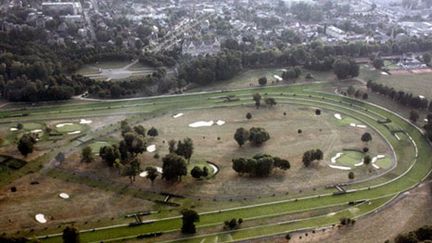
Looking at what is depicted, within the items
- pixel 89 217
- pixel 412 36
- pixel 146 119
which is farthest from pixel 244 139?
pixel 412 36

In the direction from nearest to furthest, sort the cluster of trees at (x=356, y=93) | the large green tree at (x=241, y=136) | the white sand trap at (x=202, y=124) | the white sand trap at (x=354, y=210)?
the white sand trap at (x=354, y=210), the large green tree at (x=241, y=136), the white sand trap at (x=202, y=124), the cluster of trees at (x=356, y=93)

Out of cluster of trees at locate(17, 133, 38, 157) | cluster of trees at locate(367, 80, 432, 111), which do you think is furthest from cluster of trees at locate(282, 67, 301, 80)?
cluster of trees at locate(17, 133, 38, 157)

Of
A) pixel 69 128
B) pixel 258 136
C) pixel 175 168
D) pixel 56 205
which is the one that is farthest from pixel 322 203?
pixel 69 128

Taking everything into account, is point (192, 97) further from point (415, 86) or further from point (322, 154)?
point (415, 86)

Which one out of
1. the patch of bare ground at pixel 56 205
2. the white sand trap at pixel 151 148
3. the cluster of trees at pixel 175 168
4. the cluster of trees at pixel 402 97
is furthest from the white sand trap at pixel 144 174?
the cluster of trees at pixel 402 97

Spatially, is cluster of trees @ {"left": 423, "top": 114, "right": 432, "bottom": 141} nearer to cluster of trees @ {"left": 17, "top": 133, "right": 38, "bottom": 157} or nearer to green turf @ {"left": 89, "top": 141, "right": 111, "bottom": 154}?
green turf @ {"left": 89, "top": 141, "right": 111, "bottom": 154}

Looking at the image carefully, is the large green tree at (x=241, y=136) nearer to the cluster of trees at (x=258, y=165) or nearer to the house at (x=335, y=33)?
the cluster of trees at (x=258, y=165)
